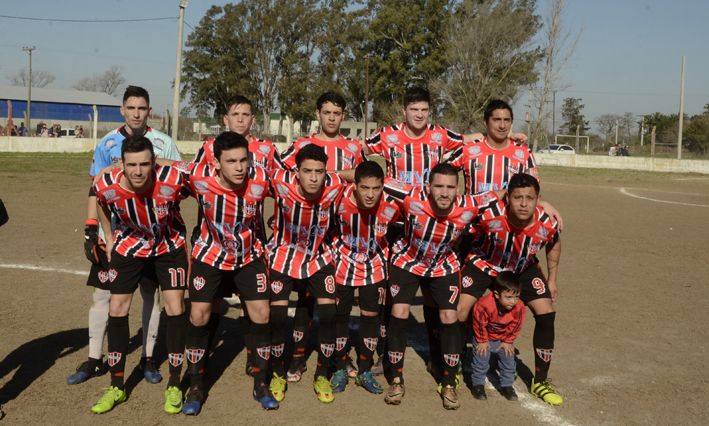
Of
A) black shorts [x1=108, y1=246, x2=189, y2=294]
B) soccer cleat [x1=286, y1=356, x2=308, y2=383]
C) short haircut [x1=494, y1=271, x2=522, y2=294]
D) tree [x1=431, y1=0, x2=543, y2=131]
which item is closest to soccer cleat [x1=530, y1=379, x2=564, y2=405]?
short haircut [x1=494, y1=271, x2=522, y2=294]

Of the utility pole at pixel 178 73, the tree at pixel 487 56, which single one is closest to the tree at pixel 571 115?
the tree at pixel 487 56

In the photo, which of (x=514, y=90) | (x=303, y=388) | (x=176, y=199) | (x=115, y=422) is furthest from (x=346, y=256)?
(x=514, y=90)

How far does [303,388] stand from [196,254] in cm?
139

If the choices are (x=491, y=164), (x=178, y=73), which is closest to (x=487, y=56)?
(x=178, y=73)

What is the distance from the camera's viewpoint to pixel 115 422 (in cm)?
389

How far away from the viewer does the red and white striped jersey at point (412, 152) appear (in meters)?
5.21

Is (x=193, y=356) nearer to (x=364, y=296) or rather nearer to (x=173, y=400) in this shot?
(x=173, y=400)

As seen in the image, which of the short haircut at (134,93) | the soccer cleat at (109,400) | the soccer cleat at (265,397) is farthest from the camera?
the short haircut at (134,93)

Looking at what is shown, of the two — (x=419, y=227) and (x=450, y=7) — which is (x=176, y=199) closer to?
Result: (x=419, y=227)

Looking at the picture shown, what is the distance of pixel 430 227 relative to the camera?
4449 mm

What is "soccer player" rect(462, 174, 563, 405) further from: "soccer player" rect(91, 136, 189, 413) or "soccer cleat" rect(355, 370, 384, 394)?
"soccer player" rect(91, 136, 189, 413)

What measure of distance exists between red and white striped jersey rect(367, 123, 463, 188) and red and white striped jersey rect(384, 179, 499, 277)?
2.06 feet

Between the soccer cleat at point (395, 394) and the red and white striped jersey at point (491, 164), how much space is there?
1.86 m

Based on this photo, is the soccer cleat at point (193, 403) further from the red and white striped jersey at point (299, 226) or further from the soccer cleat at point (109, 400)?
the red and white striped jersey at point (299, 226)
